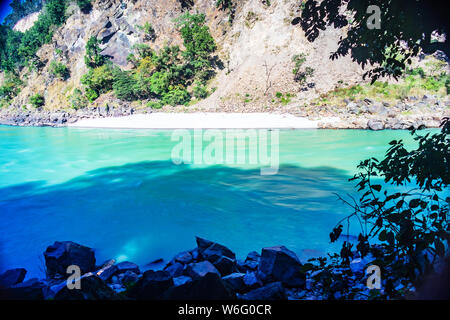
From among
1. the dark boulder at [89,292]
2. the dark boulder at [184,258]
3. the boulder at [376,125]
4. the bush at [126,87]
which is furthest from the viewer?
the bush at [126,87]

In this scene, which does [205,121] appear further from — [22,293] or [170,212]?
[22,293]

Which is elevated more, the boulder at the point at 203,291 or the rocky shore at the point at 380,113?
the rocky shore at the point at 380,113

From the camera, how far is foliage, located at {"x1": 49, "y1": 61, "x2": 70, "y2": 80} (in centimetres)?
3962

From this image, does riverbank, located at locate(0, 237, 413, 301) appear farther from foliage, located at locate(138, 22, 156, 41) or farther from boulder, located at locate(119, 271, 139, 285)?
foliage, located at locate(138, 22, 156, 41)

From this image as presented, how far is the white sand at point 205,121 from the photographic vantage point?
17.9 metres

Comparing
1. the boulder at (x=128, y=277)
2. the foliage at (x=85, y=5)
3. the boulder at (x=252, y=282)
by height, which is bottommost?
the boulder at (x=128, y=277)

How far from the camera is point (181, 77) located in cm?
2873

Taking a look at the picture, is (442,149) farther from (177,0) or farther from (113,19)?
(113,19)

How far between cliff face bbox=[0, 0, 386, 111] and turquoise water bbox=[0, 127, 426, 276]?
12.2m

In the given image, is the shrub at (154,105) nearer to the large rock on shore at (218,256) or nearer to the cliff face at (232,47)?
the cliff face at (232,47)

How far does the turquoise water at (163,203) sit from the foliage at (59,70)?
Answer: 3292cm

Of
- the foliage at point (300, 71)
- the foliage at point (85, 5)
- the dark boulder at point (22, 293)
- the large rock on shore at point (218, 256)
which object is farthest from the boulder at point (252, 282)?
the foliage at point (85, 5)

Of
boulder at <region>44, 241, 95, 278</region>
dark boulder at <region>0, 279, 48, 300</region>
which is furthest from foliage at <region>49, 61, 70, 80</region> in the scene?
dark boulder at <region>0, 279, 48, 300</region>
